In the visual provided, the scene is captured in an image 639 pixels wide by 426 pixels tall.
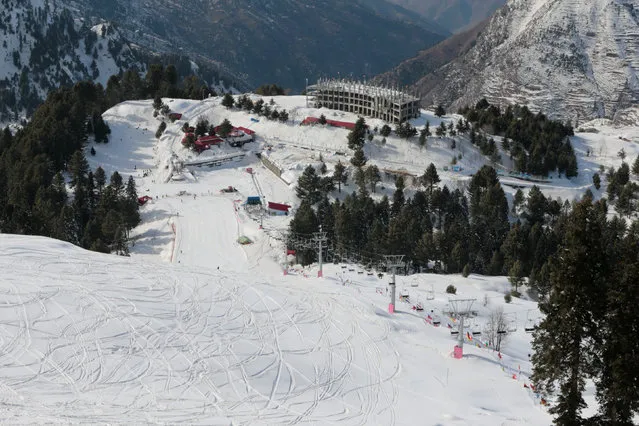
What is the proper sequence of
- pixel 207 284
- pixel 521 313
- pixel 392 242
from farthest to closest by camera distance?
pixel 392 242, pixel 521 313, pixel 207 284

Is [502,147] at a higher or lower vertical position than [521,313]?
higher

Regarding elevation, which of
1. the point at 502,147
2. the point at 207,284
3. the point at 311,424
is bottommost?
the point at 311,424

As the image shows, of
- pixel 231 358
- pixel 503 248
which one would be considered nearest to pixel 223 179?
pixel 503 248

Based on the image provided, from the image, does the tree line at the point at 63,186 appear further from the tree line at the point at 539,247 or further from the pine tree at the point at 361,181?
the pine tree at the point at 361,181

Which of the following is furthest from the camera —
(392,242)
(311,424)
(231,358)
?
(392,242)

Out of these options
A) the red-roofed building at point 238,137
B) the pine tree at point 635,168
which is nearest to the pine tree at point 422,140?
the red-roofed building at point 238,137

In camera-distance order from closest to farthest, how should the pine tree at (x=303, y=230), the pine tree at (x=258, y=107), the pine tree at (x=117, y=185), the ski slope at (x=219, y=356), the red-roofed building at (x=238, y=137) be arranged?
the ski slope at (x=219, y=356) → the pine tree at (x=303, y=230) → the pine tree at (x=117, y=185) → the red-roofed building at (x=238, y=137) → the pine tree at (x=258, y=107)

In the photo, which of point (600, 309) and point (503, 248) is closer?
point (600, 309)

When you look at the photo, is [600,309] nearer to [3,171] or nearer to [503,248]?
[503,248]
